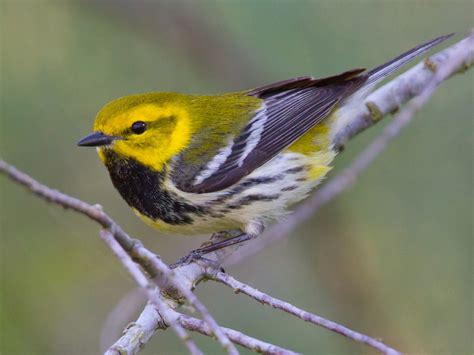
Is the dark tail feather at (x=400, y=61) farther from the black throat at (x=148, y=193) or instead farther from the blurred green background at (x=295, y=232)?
the black throat at (x=148, y=193)

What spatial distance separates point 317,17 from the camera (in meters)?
6.27

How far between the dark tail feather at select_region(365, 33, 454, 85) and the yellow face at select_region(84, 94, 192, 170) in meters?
1.25

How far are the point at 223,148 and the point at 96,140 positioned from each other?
83 centimetres

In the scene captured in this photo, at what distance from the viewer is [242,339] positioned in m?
2.73

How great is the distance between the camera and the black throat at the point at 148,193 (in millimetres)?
4285

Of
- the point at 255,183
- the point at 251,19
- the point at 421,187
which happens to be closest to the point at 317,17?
the point at 251,19

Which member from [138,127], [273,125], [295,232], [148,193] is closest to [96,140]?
[138,127]

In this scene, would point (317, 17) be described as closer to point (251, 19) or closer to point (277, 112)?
point (251, 19)

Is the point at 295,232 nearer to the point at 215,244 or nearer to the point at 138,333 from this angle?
the point at 215,244

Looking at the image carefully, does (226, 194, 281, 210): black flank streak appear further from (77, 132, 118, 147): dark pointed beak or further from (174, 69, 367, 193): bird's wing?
(77, 132, 118, 147): dark pointed beak

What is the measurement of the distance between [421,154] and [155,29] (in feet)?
8.52

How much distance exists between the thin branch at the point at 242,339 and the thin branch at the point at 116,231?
0.80 ft

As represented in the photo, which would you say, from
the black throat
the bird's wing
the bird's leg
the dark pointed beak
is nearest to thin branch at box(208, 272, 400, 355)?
the bird's leg

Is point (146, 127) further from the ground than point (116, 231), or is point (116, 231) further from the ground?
point (146, 127)
